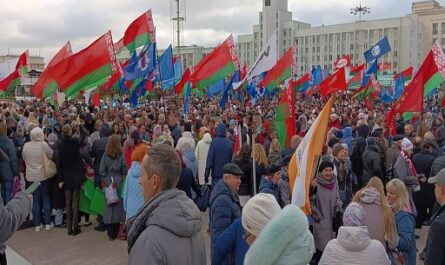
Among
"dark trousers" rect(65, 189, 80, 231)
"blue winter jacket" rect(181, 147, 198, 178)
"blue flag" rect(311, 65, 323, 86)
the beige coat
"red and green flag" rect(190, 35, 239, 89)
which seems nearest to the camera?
the beige coat

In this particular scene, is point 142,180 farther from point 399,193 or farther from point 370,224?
point 399,193

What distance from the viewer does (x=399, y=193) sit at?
15.0 ft

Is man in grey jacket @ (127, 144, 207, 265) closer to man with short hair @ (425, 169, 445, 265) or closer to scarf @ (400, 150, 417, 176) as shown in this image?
man with short hair @ (425, 169, 445, 265)

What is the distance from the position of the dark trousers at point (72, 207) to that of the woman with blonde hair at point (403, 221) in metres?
4.79

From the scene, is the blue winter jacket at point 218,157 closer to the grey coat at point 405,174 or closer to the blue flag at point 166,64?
the grey coat at point 405,174

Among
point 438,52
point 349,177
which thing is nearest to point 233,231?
point 349,177

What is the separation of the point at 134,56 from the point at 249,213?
9.74 metres

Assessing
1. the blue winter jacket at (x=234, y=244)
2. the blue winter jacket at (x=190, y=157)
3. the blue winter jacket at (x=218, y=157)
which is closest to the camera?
the blue winter jacket at (x=234, y=244)

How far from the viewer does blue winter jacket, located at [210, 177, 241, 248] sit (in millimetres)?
4352

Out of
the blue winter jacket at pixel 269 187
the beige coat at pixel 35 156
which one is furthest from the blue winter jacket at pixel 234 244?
the beige coat at pixel 35 156

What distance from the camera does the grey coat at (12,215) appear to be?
108 inches

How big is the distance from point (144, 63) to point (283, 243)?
363 inches

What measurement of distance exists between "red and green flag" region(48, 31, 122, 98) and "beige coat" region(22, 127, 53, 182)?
169cm

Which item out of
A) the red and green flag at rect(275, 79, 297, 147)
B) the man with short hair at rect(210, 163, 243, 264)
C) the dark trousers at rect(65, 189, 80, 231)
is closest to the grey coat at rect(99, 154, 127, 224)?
the dark trousers at rect(65, 189, 80, 231)
